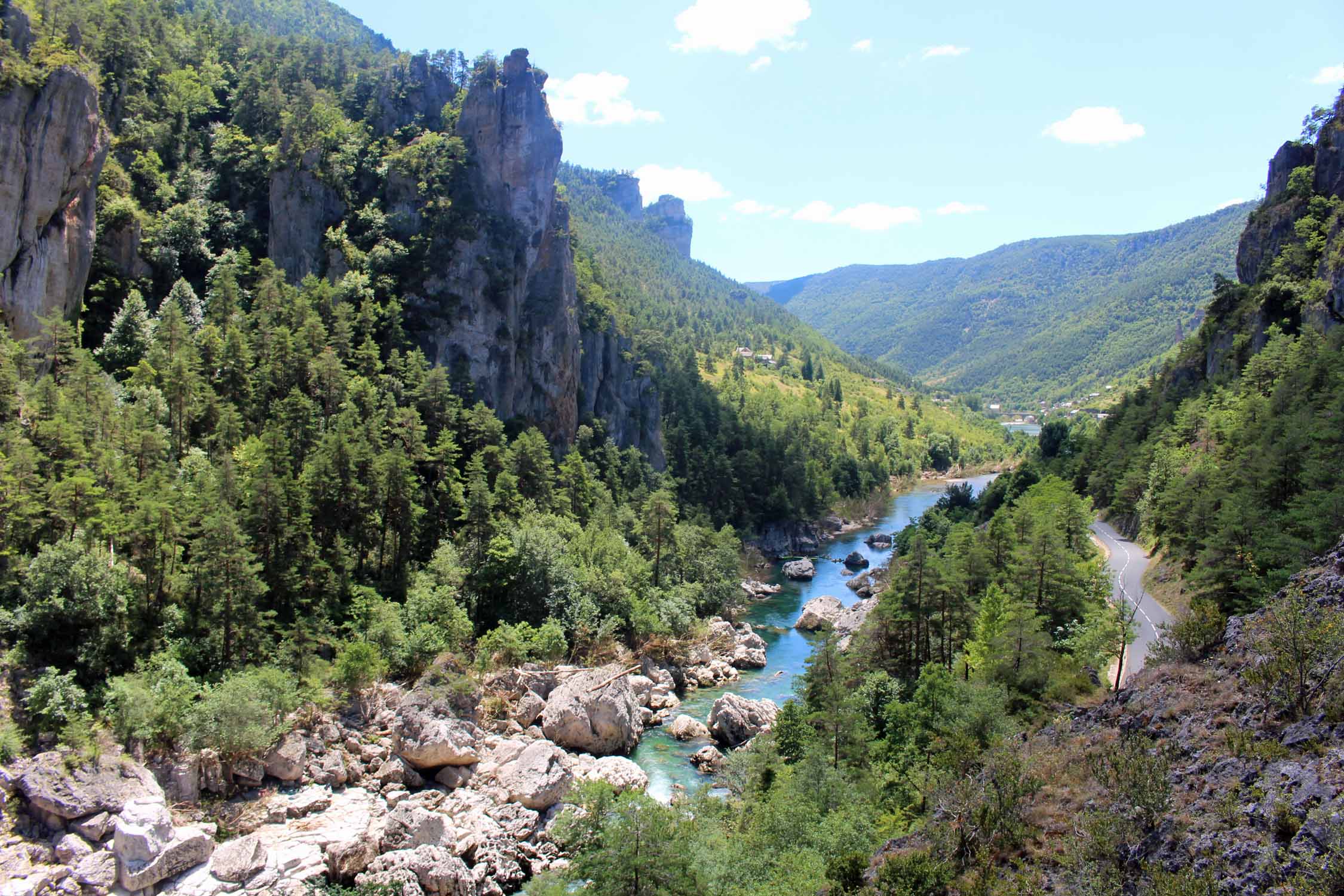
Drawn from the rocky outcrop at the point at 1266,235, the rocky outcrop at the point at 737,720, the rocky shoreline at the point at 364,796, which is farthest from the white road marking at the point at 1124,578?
the rocky outcrop at the point at 1266,235

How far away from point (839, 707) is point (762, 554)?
6371cm

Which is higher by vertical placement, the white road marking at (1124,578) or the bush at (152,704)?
the bush at (152,704)

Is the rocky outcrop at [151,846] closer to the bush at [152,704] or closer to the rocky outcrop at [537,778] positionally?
the bush at [152,704]

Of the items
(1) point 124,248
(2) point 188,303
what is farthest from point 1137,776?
(1) point 124,248

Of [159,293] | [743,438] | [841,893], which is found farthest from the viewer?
[743,438]

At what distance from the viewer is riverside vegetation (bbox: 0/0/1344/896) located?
21.6m

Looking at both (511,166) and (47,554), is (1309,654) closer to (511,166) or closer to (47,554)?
(47,554)

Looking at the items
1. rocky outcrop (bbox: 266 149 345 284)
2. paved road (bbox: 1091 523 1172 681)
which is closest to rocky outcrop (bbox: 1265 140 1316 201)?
paved road (bbox: 1091 523 1172 681)

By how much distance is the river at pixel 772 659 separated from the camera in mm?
39625

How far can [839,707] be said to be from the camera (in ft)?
108

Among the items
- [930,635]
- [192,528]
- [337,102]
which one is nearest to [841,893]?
[930,635]

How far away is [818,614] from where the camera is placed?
6594 cm

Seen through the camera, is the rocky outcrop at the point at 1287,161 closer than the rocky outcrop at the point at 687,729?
No

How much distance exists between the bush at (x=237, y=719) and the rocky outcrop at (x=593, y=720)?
44.8 feet
